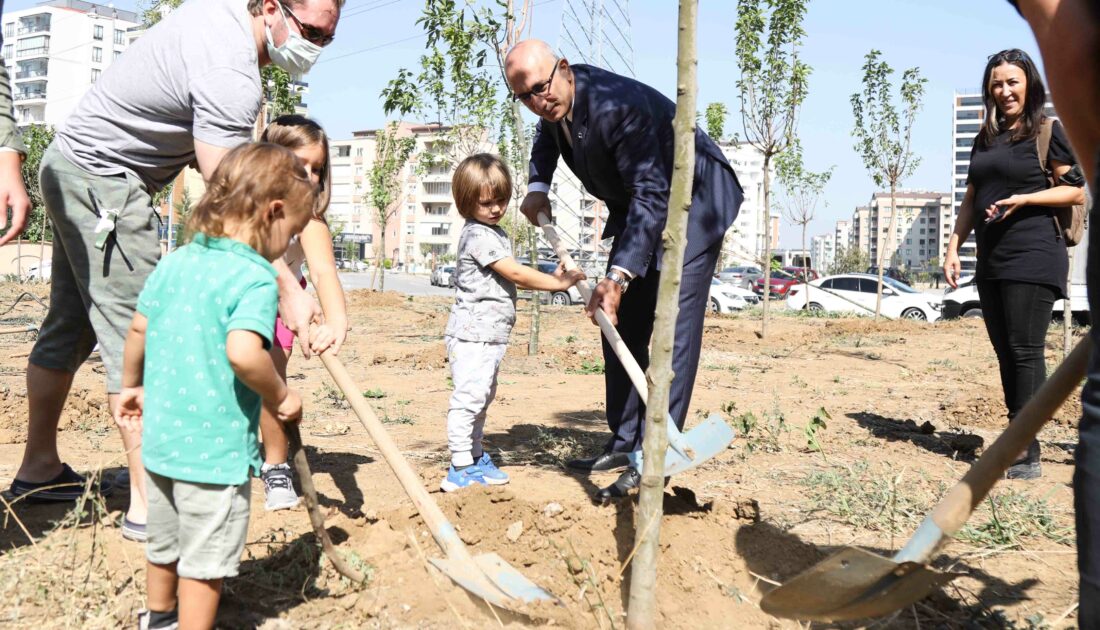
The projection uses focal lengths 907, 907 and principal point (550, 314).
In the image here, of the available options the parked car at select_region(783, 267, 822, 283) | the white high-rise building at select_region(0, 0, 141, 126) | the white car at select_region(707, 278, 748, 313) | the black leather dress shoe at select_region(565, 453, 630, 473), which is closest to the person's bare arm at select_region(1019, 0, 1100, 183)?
the black leather dress shoe at select_region(565, 453, 630, 473)

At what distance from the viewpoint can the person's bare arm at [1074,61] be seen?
137 cm

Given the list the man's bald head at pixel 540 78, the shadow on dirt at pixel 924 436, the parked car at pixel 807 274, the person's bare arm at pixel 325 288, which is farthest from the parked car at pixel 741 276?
the person's bare arm at pixel 325 288

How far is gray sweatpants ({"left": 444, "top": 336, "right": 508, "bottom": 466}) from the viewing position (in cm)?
351

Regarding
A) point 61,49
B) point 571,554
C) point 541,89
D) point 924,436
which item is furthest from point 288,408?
point 61,49

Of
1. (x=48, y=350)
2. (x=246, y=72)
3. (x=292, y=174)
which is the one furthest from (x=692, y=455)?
(x=48, y=350)

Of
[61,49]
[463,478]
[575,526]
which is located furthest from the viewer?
[61,49]

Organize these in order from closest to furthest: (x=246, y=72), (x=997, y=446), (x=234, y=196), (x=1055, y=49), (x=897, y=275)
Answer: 1. (x=1055, y=49)
2. (x=997, y=446)
3. (x=234, y=196)
4. (x=246, y=72)
5. (x=897, y=275)

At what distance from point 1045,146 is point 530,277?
7.73 feet

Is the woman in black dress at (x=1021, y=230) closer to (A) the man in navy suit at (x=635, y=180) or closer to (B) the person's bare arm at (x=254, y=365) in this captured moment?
(A) the man in navy suit at (x=635, y=180)

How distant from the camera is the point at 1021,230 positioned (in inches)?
156

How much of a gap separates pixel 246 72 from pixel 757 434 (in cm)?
322

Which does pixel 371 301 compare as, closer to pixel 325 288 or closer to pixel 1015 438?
pixel 325 288

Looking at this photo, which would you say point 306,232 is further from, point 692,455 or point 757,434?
point 757,434

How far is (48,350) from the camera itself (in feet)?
10.1
